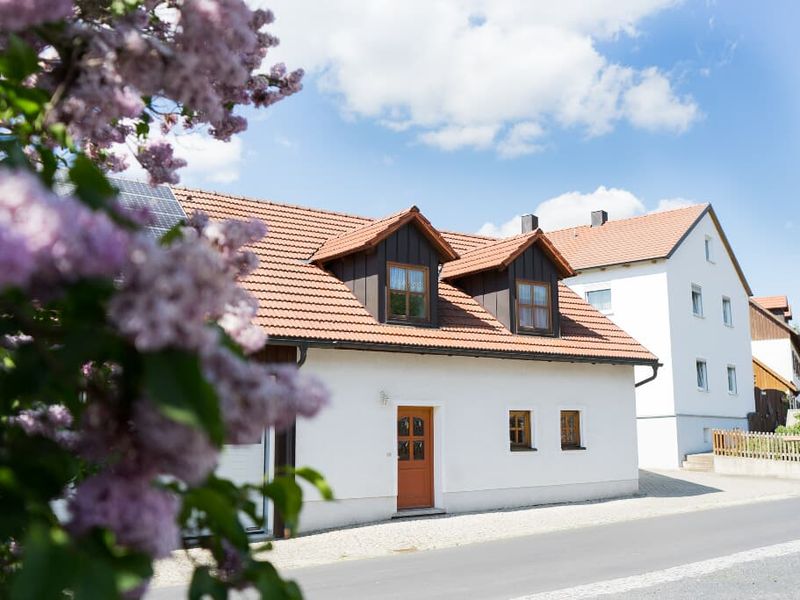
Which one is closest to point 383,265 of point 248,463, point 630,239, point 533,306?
point 533,306

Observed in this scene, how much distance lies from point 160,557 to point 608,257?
29449 mm

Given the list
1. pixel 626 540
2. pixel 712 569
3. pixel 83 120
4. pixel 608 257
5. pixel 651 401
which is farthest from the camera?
pixel 608 257

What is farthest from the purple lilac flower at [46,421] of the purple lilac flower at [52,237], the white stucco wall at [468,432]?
the white stucco wall at [468,432]

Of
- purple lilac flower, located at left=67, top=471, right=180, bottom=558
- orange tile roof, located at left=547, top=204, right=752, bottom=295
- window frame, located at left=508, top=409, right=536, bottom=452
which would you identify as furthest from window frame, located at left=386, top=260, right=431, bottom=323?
orange tile roof, located at left=547, top=204, right=752, bottom=295

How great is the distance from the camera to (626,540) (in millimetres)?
11797

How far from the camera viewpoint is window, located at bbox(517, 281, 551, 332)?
57.9 feet

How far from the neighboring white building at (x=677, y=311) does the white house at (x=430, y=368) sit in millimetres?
8018

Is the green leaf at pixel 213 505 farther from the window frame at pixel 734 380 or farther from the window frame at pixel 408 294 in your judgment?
the window frame at pixel 734 380

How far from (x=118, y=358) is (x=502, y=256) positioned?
16600 millimetres

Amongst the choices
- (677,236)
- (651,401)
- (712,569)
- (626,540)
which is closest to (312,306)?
(626,540)

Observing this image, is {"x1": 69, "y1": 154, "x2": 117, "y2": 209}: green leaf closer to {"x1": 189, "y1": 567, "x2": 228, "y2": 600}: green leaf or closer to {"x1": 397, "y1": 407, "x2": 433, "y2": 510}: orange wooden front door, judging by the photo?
{"x1": 189, "y1": 567, "x2": 228, "y2": 600}: green leaf

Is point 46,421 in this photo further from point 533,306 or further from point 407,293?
point 533,306

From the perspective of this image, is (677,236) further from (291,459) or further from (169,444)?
(169,444)

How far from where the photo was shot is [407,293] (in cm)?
1575
